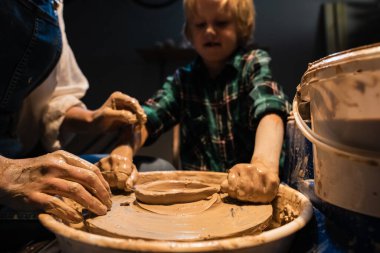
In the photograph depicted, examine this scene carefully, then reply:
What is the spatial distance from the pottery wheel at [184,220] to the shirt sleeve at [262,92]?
0.41 metres

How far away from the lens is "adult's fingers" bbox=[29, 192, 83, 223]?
1.97ft

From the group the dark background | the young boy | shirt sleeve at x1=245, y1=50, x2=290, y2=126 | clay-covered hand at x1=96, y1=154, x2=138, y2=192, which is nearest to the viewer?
clay-covered hand at x1=96, y1=154, x2=138, y2=192

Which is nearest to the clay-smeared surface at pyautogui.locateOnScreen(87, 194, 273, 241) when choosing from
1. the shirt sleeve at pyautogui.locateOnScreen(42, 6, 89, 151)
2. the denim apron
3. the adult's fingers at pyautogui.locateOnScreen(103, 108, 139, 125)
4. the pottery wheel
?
the pottery wheel

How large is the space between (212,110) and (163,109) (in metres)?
0.21

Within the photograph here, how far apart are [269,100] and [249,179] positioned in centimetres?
45

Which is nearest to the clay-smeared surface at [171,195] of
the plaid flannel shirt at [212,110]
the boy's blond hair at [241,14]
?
the plaid flannel shirt at [212,110]

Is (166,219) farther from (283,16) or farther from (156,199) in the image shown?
(283,16)

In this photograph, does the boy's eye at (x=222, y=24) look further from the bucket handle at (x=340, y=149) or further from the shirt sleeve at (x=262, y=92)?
the bucket handle at (x=340, y=149)

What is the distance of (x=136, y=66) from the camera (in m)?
3.06

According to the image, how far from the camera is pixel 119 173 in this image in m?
0.85

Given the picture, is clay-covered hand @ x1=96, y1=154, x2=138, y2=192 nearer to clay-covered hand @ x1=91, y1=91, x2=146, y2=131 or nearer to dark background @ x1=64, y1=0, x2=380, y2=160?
clay-covered hand @ x1=91, y1=91, x2=146, y2=131

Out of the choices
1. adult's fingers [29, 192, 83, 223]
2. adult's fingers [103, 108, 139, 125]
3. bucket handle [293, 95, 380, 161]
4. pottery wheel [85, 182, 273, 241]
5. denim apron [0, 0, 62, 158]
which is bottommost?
pottery wheel [85, 182, 273, 241]

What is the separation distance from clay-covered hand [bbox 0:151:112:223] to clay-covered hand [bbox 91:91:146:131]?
45cm

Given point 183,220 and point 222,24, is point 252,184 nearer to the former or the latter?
point 183,220
